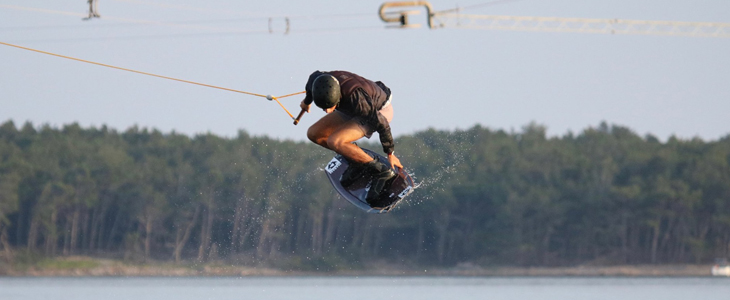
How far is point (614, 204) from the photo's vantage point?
7844 centimetres

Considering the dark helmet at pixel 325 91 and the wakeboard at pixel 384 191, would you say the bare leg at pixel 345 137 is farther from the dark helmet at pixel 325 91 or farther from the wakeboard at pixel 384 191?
the wakeboard at pixel 384 191

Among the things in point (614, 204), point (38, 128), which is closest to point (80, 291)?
point (614, 204)

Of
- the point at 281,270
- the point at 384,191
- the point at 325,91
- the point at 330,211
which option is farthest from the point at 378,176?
the point at 281,270

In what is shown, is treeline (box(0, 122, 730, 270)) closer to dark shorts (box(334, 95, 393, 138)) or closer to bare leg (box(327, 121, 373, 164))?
dark shorts (box(334, 95, 393, 138))

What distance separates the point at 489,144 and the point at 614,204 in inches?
538

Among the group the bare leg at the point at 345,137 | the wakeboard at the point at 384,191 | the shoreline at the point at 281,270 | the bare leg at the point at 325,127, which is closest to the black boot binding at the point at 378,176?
the wakeboard at the point at 384,191

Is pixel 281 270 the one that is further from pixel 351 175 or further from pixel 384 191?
pixel 384 191

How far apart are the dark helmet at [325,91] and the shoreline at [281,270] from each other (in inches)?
2349

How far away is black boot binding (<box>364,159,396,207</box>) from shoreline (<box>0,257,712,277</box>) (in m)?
56.7

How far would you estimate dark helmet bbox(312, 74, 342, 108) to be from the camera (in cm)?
1452

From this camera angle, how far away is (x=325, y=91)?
14516 mm

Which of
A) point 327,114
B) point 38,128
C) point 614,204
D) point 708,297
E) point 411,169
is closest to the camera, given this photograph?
point 327,114

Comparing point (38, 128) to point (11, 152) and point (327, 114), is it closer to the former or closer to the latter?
point (11, 152)

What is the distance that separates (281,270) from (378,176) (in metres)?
62.8
